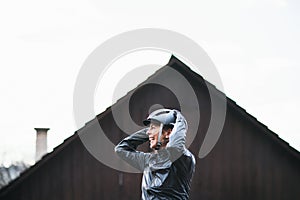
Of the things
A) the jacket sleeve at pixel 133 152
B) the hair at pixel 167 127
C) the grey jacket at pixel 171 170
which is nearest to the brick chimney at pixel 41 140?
the jacket sleeve at pixel 133 152

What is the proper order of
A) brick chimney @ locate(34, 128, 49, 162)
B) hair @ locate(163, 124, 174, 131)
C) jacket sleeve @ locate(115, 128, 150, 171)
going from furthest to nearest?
brick chimney @ locate(34, 128, 49, 162) → jacket sleeve @ locate(115, 128, 150, 171) → hair @ locate(163, 124, 174, 131)

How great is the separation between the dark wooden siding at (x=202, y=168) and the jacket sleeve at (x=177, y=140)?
27.3 ft

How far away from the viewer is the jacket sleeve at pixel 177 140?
211 inches

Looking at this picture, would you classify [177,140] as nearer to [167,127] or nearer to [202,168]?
[167,127]

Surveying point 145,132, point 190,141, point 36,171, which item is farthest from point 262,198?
point 145,132

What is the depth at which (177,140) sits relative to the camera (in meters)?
5.38

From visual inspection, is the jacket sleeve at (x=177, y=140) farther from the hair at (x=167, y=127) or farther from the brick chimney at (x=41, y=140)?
the brick chimney at (x=41, y=140)

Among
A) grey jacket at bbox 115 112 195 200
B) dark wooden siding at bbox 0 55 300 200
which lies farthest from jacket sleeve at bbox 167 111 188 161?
dark wooden siding at bbox 0 55 300 200

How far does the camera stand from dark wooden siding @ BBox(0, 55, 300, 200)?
14.0 m

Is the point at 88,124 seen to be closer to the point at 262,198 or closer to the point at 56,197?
the point at 56,197

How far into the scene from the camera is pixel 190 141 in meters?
14.0

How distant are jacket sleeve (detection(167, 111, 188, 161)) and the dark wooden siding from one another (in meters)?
8.33

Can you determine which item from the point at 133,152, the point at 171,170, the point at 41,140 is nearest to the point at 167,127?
the point at 171,170

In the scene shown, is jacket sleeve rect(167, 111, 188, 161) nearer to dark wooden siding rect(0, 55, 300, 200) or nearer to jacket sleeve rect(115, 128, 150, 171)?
jacket sleeve rect(115, 128, 150, 171)
